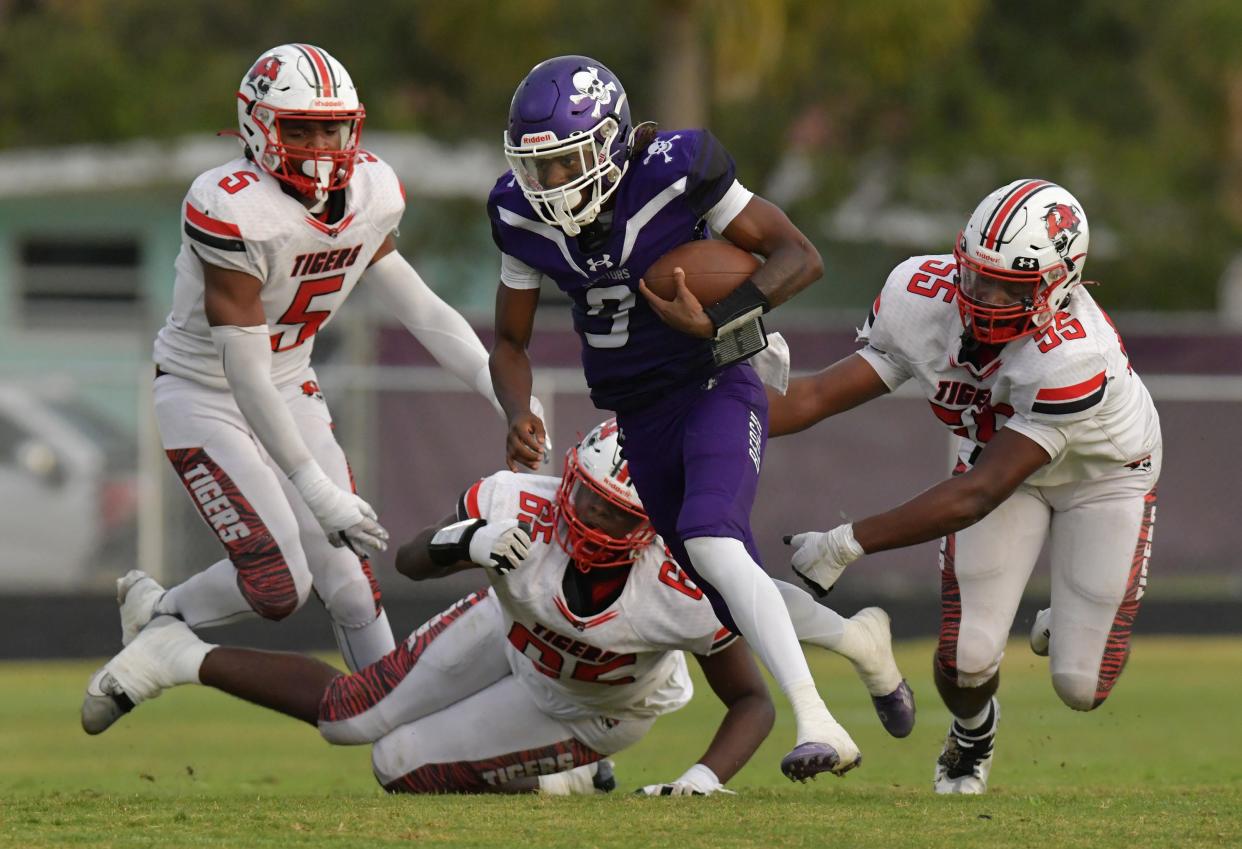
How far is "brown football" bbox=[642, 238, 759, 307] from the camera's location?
222 inches

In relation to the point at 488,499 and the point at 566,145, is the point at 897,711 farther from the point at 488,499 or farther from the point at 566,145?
the point at 566,145

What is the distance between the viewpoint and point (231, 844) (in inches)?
185

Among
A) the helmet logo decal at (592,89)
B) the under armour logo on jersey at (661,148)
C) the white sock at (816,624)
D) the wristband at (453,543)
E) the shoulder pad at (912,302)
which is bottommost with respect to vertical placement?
the white sock at (816,624)

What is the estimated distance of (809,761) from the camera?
5.03m

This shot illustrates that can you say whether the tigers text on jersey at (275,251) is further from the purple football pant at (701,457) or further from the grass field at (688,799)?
the grass field at (688,799)

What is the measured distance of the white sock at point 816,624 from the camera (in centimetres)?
585

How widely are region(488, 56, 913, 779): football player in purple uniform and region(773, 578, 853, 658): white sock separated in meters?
0.31

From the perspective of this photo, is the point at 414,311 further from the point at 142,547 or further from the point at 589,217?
the point at 142,547

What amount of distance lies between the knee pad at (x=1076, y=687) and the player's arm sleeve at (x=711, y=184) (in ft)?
5.94

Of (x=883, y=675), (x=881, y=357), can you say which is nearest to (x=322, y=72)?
(x=881, y=357)

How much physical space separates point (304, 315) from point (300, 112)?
27.7 inches

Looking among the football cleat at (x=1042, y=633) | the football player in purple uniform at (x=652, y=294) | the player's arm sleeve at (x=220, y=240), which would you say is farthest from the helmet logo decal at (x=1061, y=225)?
the player's arm sleeve at (x=220, y=240)

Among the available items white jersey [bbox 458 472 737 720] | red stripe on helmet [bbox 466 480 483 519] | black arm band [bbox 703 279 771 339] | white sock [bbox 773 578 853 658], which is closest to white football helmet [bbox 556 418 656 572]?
Result: white jersey [bbox 458 472 737 720]

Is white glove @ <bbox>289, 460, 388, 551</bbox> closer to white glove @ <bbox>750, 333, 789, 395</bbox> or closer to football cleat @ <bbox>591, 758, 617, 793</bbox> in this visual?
football cleat @ <bbox>591, 758, 617, 793</bbox>
